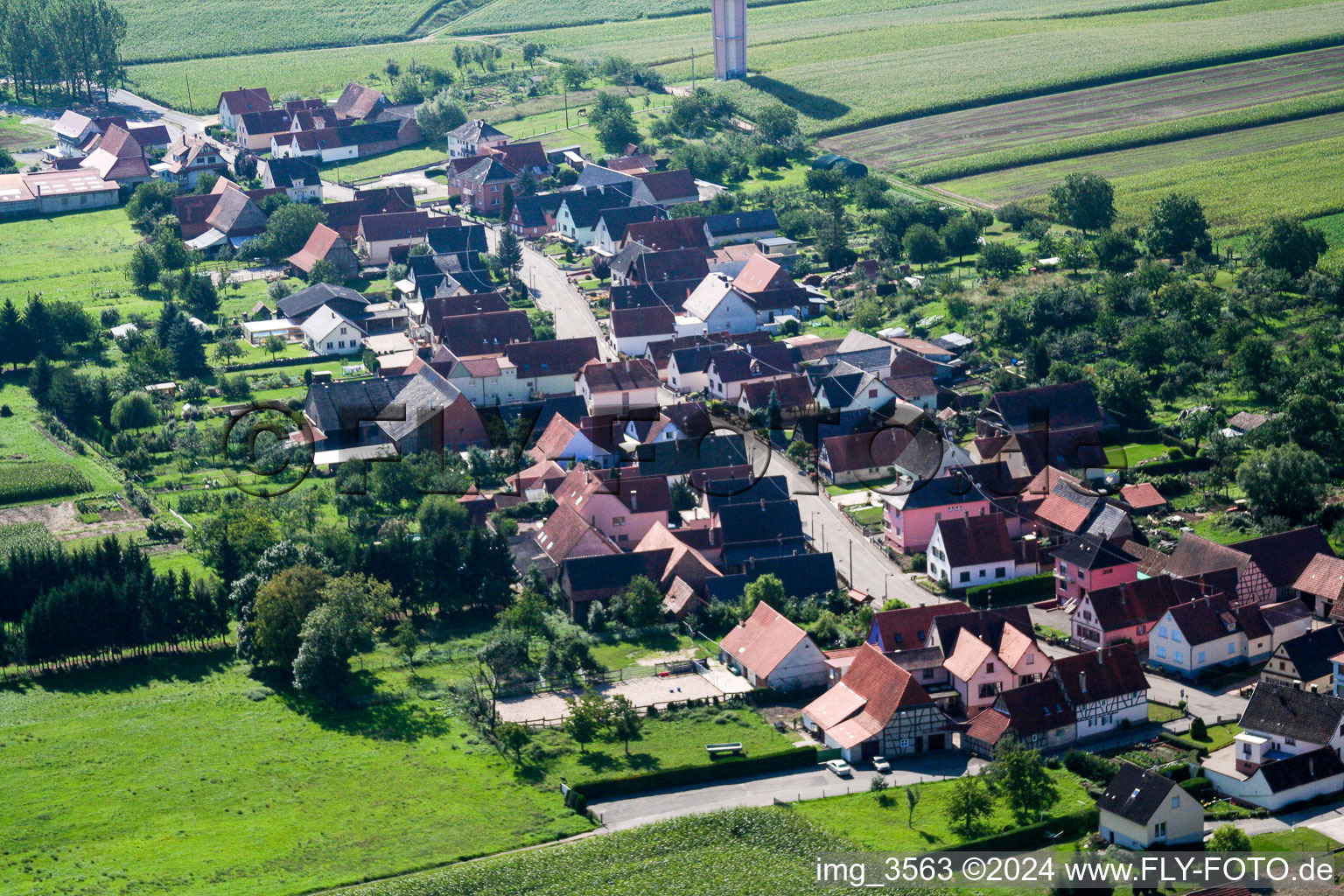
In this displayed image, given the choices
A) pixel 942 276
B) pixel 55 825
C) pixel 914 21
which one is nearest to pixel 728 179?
pixel 942 276

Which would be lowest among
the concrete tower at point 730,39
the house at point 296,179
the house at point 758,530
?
the house at point 758,530

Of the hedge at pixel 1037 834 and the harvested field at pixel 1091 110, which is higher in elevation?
the harvested field at pixel 1091 110

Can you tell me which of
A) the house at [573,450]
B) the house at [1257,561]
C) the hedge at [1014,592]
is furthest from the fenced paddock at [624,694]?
the house at [1257,561]

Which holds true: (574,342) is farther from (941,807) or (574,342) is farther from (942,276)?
(941,807)

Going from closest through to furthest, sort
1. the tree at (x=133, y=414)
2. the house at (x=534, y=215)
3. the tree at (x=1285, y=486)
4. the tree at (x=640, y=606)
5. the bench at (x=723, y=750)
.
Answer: the bench at (x=723, y=750), the tree at (x=640, y=606), the tree at (x=1285, y=486), the tree at (x=133, y=414), the house at (x=534, y=215)

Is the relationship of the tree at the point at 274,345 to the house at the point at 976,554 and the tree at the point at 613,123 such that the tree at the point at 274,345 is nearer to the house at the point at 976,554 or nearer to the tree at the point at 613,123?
the tree at the point at 613,123

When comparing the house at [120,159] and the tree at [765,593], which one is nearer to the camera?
the tree at [765,593]

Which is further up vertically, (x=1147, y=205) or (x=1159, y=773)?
(x=1147, y=205)

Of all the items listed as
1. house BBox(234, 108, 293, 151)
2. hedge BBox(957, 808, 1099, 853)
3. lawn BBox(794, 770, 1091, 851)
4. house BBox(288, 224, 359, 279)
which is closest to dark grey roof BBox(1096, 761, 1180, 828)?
hedge BBox(957, 808, 1099, 853)
